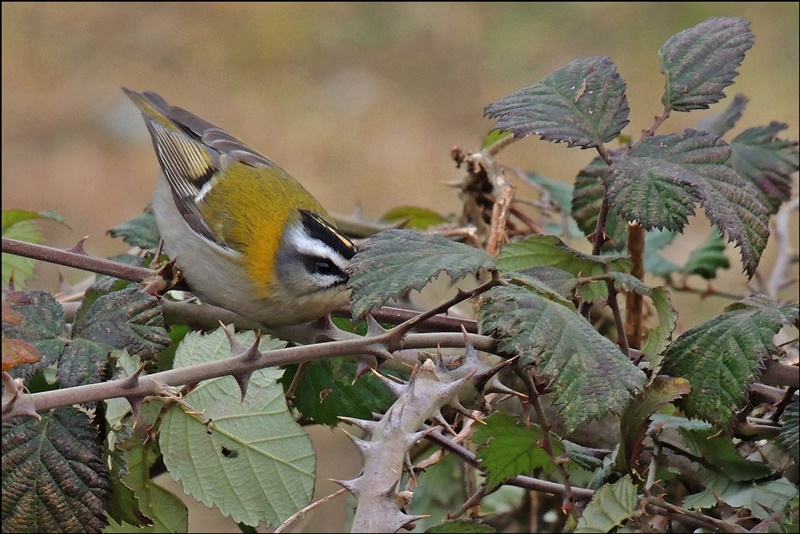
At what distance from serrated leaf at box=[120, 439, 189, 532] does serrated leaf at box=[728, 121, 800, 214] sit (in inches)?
51.5

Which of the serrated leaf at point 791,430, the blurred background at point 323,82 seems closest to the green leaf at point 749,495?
the serrated leaf at point 791,430

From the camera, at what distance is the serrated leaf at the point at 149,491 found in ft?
5.06

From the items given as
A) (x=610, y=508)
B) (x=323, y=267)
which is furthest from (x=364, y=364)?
(x=323, y=267)

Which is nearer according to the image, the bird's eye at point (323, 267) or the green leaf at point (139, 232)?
the green leaf at point (139, 232)

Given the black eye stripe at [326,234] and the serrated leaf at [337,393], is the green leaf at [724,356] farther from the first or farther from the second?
the black eye stripe at [326,234]

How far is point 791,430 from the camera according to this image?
4.22ft

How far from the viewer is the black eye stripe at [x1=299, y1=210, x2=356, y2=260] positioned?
2.26m

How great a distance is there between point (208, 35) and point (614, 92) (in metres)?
9.45

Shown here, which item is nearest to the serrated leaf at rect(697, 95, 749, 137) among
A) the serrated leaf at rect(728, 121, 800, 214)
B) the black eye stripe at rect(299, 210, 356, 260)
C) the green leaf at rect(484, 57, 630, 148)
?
the serrated leaf at rect(728, 121, 800, 214)

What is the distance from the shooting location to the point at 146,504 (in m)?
1.58

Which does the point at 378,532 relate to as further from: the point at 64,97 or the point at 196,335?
the point at 64,97

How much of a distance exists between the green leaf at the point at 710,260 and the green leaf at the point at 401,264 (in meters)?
1.13

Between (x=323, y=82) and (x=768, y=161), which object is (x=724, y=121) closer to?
(x=768, y=161)

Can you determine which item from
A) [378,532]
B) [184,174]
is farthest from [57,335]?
[184,174]
